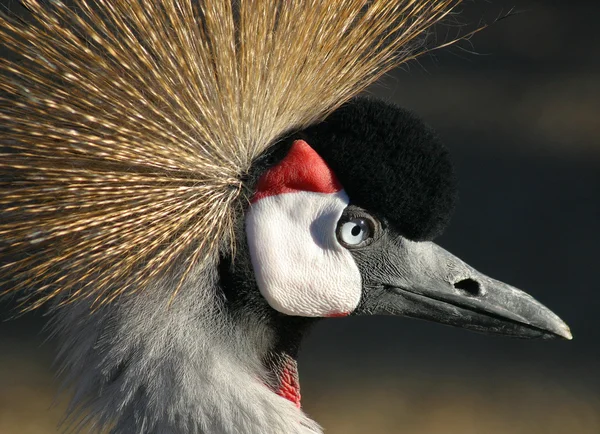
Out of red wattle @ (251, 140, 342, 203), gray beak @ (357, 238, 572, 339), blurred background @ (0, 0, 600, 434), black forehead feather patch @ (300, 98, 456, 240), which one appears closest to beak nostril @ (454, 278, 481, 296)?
gray beak @ (357, 238, 572, 339)

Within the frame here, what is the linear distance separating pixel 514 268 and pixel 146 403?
2150 millimetres

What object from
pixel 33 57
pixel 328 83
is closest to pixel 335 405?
pixel 328 83

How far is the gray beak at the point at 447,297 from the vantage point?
116cm

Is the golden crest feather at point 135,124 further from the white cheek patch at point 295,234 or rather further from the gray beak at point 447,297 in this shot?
the gray beak at point 447,297

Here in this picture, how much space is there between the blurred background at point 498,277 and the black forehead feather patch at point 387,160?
0.54m

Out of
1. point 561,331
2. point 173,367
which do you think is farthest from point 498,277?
point 173,367

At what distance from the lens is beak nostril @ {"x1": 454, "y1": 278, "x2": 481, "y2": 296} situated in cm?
118

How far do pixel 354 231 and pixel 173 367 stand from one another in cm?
29

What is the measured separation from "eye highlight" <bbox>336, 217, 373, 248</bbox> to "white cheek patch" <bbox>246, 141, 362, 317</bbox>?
1cm

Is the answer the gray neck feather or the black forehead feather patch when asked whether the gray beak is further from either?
the gray neck feather

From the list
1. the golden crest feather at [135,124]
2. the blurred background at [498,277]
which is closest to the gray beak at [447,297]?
the golden crest feather at [135,124]

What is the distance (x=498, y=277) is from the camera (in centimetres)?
294

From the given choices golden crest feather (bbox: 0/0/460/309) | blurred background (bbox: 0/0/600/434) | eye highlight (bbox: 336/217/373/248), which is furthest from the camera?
blurred background (bbox: 0/0/600/434)

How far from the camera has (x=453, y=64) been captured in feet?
14.3
